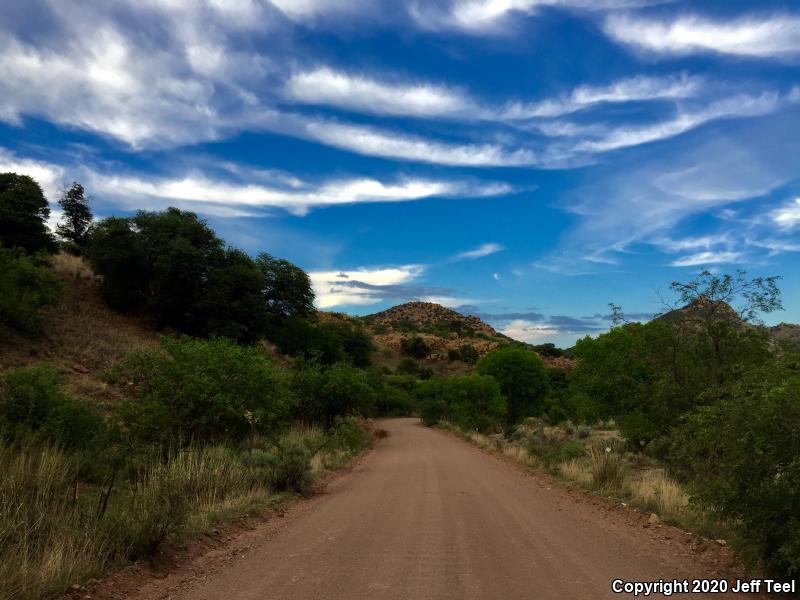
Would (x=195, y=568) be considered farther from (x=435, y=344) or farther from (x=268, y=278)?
(x=435, y=344)

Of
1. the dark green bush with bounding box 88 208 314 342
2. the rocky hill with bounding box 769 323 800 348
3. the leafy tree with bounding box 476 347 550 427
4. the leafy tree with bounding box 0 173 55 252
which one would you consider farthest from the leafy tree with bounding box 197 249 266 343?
the rocky hill with bounding box 769 323 800 348

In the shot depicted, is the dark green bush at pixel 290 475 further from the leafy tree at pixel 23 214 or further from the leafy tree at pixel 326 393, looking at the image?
the leafy tree at pixel 23 214

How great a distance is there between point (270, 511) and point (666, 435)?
1467cm

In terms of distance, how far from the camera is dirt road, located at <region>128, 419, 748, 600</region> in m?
6.10

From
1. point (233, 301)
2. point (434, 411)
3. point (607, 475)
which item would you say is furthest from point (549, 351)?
point (607, 475)

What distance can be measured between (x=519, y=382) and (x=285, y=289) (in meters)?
27.8

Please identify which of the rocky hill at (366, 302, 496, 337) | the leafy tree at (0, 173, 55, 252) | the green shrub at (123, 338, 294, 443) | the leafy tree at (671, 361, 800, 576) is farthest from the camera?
the rocky hill at (366, 302, 496, 337)

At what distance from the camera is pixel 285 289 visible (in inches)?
2387

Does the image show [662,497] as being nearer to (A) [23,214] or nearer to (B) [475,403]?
(B) [475,403]

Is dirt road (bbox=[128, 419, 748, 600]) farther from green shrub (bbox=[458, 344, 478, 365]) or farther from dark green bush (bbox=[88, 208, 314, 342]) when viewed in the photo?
green shrub (bbox=[458, 344, 478, 365])

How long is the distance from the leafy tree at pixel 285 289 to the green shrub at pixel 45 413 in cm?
4324

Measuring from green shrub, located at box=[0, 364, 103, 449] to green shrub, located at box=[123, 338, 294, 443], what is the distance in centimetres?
151

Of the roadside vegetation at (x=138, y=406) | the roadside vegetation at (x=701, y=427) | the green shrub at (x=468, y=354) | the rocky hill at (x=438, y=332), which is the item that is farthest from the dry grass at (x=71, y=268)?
the green shrub at (x=468, y=354)

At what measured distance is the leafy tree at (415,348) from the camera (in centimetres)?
11094
